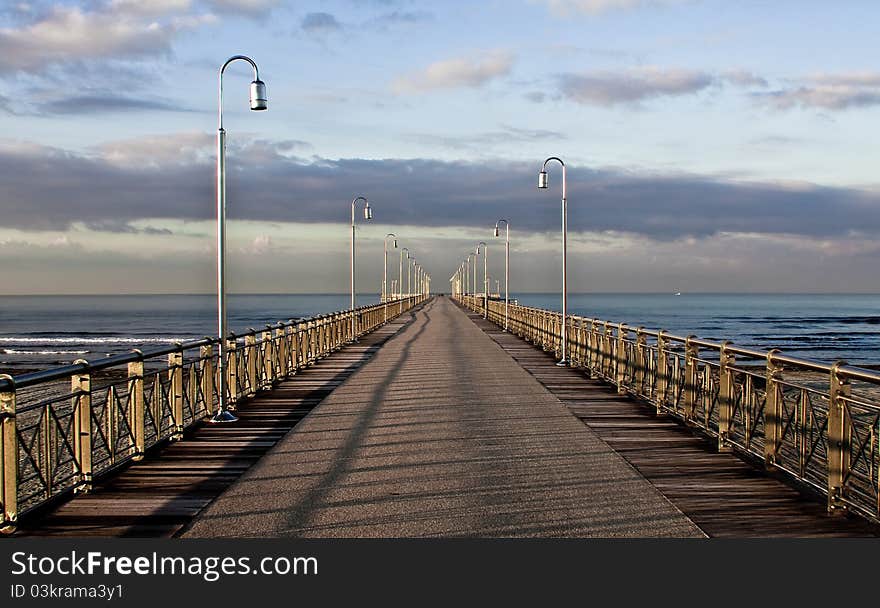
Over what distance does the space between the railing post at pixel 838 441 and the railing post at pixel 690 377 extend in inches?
175

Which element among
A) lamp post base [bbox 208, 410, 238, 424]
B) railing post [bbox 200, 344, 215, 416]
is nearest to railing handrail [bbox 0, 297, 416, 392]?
railing post [bbox 200, 344, 215, 416]

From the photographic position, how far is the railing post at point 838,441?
6.94 meters

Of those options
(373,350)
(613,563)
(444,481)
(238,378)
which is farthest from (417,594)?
(373,350)

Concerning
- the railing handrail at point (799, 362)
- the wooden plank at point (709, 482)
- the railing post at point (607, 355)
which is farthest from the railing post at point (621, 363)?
the railing handrail at point (799, 362)

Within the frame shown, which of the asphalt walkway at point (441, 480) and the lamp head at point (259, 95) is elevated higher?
the lamp head at point (259, 95)

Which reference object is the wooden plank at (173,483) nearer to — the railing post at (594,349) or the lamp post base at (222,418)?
the lamp post base at (222,418)

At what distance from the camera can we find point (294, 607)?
5074mm

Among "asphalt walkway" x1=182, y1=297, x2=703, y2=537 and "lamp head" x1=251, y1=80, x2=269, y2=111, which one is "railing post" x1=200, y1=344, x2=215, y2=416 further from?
"lamp head" x1=251, y1=80, x2=269, y2=111

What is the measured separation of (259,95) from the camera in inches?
556

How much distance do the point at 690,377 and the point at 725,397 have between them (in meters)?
1.80

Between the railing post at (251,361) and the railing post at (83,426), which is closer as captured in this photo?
the railing post at (83,426)

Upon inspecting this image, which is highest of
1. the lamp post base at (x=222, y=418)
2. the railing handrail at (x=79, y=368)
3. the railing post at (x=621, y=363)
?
the railing handrail at (x=79, y=368)

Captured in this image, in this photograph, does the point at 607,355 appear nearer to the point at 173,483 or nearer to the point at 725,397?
the point at 725,397

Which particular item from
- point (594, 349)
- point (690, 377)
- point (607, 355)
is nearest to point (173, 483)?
point (690, 377)
